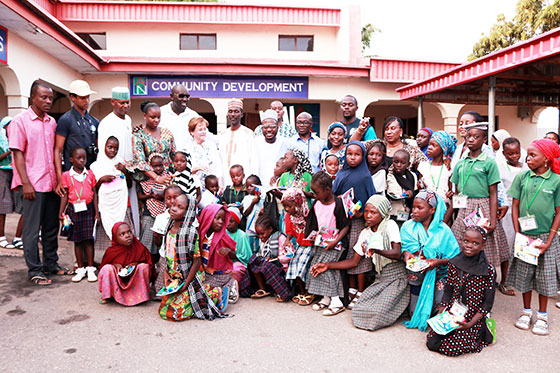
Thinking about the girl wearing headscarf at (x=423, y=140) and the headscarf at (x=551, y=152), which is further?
the girl wearing headscarf at (x=423, y=140)

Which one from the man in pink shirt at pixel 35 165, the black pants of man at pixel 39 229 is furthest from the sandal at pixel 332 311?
the black pants of man at pixel 39 229

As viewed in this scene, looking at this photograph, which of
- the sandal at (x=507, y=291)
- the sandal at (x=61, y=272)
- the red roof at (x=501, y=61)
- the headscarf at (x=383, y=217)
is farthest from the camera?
the red roof at (x=501, y=61)

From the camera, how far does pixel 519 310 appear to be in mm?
3926

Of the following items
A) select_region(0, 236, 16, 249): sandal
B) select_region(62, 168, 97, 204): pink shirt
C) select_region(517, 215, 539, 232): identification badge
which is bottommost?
select_region(0, 236, 16, 249): sandal

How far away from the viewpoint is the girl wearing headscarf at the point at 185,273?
12.0 ft

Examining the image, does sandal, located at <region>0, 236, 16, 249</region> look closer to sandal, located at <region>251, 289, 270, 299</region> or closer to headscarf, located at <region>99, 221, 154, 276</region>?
headscarf, located at <region>99, 221, 154, 276</region>

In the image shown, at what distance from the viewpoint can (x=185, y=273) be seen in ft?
12.2

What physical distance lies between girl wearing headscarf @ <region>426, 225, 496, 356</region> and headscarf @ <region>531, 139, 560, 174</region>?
102 cm

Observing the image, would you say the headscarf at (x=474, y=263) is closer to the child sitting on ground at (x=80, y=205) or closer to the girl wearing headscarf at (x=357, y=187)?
the girl wearing headscarf at (x=357, y=187)

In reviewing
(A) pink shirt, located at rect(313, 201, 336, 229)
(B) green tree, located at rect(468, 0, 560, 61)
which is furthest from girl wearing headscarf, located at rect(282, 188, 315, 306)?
(B) green tree, located at rect(468, 0, 560, 61)

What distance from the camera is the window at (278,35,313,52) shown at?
49.9 feet

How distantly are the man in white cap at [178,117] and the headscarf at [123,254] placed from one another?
1.69 m

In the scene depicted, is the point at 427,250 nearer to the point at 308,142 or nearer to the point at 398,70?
the point at 308,142

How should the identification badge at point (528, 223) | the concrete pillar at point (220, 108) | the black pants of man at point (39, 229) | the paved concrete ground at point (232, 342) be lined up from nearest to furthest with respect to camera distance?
the paved concrete ground at point (232, 342)
the identification badge at point (528, 223)
the black pants of man at point (39, 229)
the concrete pillar at point (220, 108)
